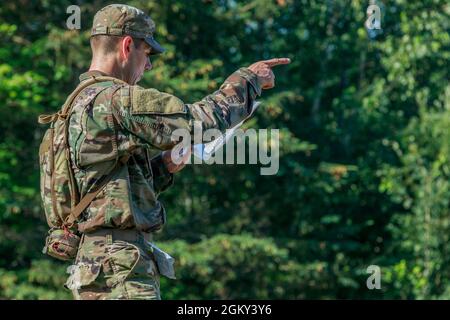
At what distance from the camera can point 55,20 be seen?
813 inches

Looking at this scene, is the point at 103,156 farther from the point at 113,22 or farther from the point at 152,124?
the point at 113,22

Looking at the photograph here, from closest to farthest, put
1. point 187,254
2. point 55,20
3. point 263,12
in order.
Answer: point 187,254
point 55,20
point 263,12

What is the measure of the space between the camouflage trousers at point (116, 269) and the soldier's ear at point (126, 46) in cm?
77

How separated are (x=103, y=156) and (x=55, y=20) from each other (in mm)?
15331

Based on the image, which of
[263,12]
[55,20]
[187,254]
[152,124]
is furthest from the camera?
[263,12]

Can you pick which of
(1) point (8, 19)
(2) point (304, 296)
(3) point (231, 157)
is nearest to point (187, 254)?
(3) point (231, 157)

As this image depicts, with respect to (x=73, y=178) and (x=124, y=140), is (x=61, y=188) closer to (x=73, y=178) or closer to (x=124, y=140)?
(x=73, y=178)

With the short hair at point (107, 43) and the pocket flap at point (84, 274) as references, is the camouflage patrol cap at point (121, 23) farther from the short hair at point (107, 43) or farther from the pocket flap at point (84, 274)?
the pocket flap at point (84, 274)

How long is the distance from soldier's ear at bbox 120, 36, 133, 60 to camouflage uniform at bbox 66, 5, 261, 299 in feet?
0.23

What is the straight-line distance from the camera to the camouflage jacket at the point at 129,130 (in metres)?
5.55

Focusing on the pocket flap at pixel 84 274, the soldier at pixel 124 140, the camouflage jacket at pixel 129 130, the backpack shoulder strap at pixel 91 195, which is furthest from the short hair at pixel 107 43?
the pocket flap at pixel 84 274

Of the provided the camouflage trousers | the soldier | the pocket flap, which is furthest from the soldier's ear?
the pocket flap

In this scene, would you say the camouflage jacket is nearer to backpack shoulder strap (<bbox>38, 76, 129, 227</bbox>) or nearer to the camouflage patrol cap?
backpack shoulder strap (<bbox>38, 76, 129, 227</bbox>)

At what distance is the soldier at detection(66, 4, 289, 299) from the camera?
5566 millimetres
